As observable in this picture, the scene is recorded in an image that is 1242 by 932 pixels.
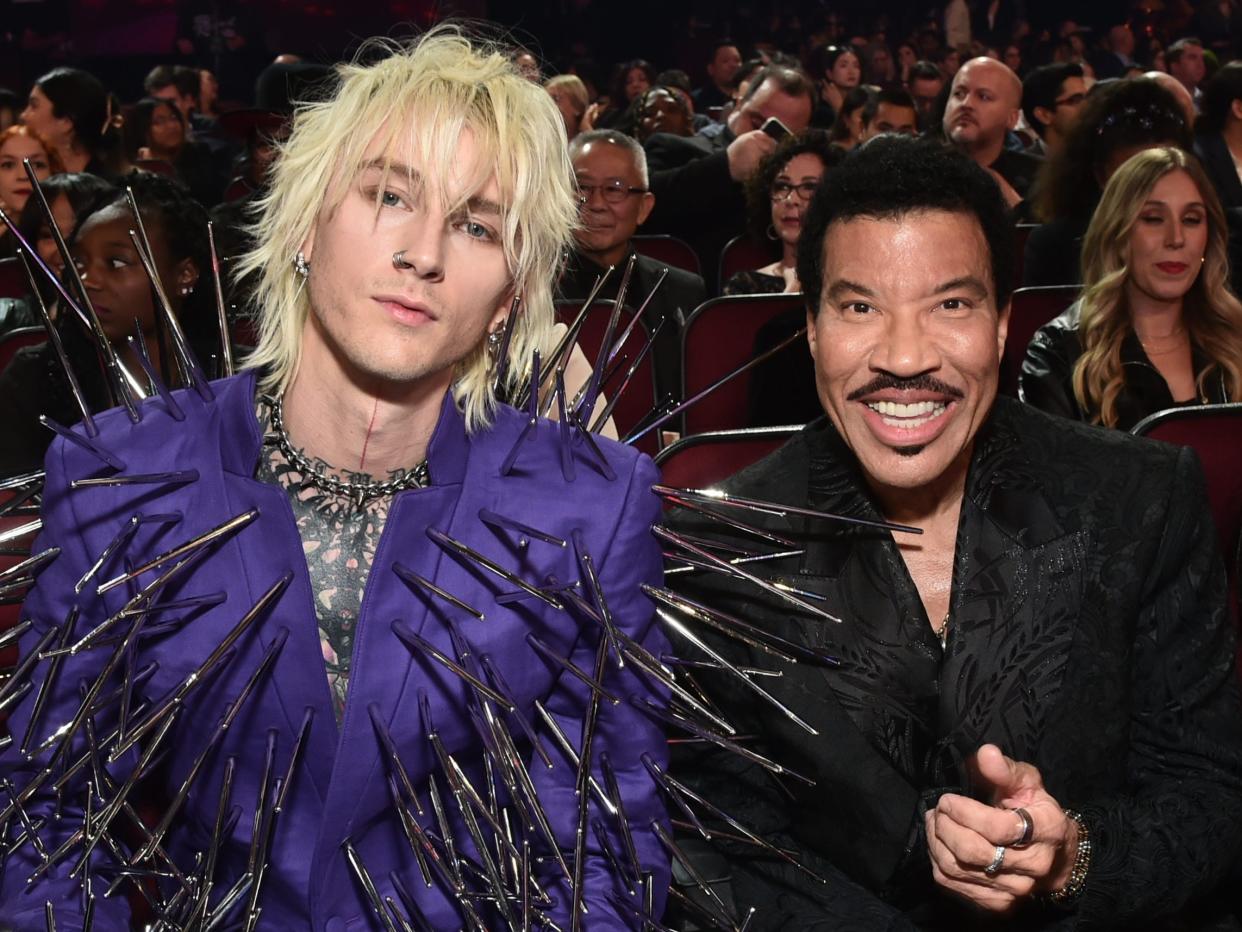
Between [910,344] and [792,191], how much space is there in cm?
255

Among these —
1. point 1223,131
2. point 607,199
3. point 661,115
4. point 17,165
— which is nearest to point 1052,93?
point 1223,131

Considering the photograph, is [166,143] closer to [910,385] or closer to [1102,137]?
[1102,137]

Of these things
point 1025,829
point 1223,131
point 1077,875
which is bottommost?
point 1077,875

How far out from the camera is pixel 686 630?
1430 millimetres

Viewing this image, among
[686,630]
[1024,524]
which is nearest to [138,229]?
[686,630]

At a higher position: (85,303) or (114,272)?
(85,303)

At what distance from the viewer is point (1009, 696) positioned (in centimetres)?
157

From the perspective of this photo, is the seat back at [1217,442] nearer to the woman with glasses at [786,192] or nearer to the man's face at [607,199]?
the woman with glasses at [786,192]

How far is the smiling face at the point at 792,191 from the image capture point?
3.99 m

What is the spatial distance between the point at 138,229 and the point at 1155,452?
1.13 metres

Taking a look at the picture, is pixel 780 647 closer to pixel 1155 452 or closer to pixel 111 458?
pixel 1155 452

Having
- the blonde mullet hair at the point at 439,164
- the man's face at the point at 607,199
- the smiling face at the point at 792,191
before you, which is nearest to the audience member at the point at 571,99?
the man's face at the point at 607,199

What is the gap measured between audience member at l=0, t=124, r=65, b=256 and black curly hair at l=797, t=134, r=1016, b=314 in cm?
349

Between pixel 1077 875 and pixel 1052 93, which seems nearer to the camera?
pixel 1077 875
